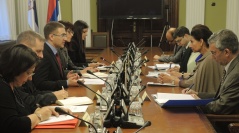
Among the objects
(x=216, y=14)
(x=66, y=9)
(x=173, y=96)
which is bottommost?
(x=173, y=96)

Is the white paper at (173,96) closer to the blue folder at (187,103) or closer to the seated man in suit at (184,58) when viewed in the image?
the blue folder at (187,103)

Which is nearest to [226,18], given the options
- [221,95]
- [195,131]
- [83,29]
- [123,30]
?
[123,30]

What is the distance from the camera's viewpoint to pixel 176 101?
7.61ft

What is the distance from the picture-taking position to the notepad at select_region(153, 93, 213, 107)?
231 centimetres

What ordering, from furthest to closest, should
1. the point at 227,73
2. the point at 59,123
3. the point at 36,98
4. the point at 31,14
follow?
the point at 31,14 < the point at 227,73 < the point at 36,98 < the point at 59,123

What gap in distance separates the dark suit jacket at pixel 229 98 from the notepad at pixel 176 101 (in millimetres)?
200

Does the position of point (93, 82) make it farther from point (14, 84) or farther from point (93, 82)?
point (14, 84)

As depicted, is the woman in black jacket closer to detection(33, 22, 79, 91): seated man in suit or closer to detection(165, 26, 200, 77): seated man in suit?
detection(165, 26, 200, 77): seated man in suit

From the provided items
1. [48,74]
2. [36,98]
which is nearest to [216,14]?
[48,74]

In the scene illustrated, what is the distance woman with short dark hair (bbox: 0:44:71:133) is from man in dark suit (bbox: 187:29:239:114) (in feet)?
4.16

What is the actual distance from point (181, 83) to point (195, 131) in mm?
1325

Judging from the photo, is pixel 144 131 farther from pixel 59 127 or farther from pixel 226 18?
pixel 226 18

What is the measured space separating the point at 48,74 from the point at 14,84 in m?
1.22

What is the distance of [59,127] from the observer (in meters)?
1.97
